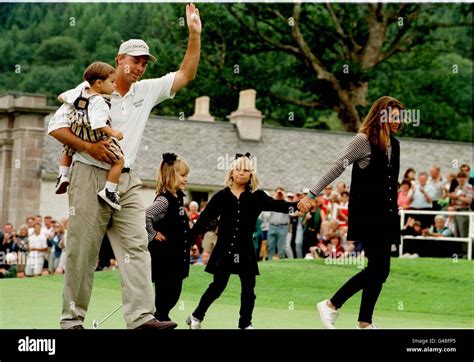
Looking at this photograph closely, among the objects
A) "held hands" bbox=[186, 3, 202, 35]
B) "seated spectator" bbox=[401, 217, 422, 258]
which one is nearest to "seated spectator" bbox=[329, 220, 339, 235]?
"seated spectator" bbox=[401, 217, 422, 258]

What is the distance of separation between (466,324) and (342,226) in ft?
35.4

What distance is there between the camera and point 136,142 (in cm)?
941

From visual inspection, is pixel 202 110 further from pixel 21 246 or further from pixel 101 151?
pixel 101 151

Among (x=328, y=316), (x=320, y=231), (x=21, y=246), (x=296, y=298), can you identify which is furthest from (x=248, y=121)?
(x=328, y=316)

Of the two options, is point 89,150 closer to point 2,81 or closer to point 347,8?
point 347,8

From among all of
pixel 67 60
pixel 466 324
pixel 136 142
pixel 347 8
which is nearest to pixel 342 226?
pixel 466 324

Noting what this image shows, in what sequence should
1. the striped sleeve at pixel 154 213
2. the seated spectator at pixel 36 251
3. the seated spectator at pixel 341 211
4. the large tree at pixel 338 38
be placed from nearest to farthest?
the striped sleeve at pixel 154 213, the seated spectator at pixel 341 211, the seated spectator at pixel 36 251, the large tree at pixel 338 38

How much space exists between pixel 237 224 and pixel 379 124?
1.77 m

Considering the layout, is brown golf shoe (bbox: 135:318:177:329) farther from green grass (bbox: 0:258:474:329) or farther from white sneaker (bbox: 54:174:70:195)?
green grass (bbox: 0:258:474:329)

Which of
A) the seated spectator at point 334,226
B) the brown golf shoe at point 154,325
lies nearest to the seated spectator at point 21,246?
the seated spectator at point 334,226

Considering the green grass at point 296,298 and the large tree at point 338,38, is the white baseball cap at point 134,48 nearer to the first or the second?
the green grass at point 296,298

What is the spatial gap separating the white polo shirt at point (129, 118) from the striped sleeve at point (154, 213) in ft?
6.07

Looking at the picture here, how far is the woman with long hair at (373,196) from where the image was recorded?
1042cm

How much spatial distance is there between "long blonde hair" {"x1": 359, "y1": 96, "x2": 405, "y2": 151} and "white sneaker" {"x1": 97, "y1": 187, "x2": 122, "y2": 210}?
8.44 feet
